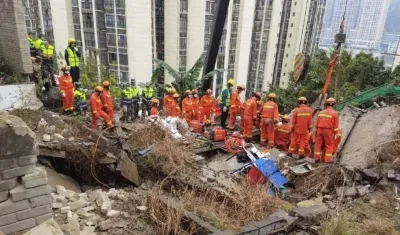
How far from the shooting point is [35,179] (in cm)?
318

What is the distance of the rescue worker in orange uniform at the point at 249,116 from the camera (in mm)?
8156

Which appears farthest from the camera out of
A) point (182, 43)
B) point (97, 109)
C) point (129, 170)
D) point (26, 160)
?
point (182, 43)

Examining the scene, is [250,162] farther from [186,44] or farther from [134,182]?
[186,44]

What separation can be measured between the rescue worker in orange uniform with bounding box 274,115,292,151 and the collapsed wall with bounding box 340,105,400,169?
4.35ft

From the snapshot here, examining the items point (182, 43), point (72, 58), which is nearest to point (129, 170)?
point (72, 58)

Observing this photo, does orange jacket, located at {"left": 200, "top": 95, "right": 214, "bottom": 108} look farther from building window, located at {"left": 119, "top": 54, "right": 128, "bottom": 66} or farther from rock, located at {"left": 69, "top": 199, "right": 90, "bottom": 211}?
building window, located at {"left": 119, "top": 54, "right": 128, "bottom": 66}

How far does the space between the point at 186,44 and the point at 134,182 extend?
20505 millimetres

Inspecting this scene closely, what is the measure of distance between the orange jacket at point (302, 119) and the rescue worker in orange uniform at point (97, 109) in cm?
459

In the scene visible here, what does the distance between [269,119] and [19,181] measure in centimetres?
589

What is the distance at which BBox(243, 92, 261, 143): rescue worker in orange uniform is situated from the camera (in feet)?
26.8

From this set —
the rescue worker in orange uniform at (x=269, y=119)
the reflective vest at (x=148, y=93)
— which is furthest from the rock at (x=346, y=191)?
the reflective vest at (x=148, y=93)

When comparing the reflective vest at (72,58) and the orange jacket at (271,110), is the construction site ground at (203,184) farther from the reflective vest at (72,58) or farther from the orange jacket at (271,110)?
the reflective vest at (72,58)

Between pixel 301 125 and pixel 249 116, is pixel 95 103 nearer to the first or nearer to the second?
pixel 249 116

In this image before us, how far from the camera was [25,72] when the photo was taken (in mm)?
8141
